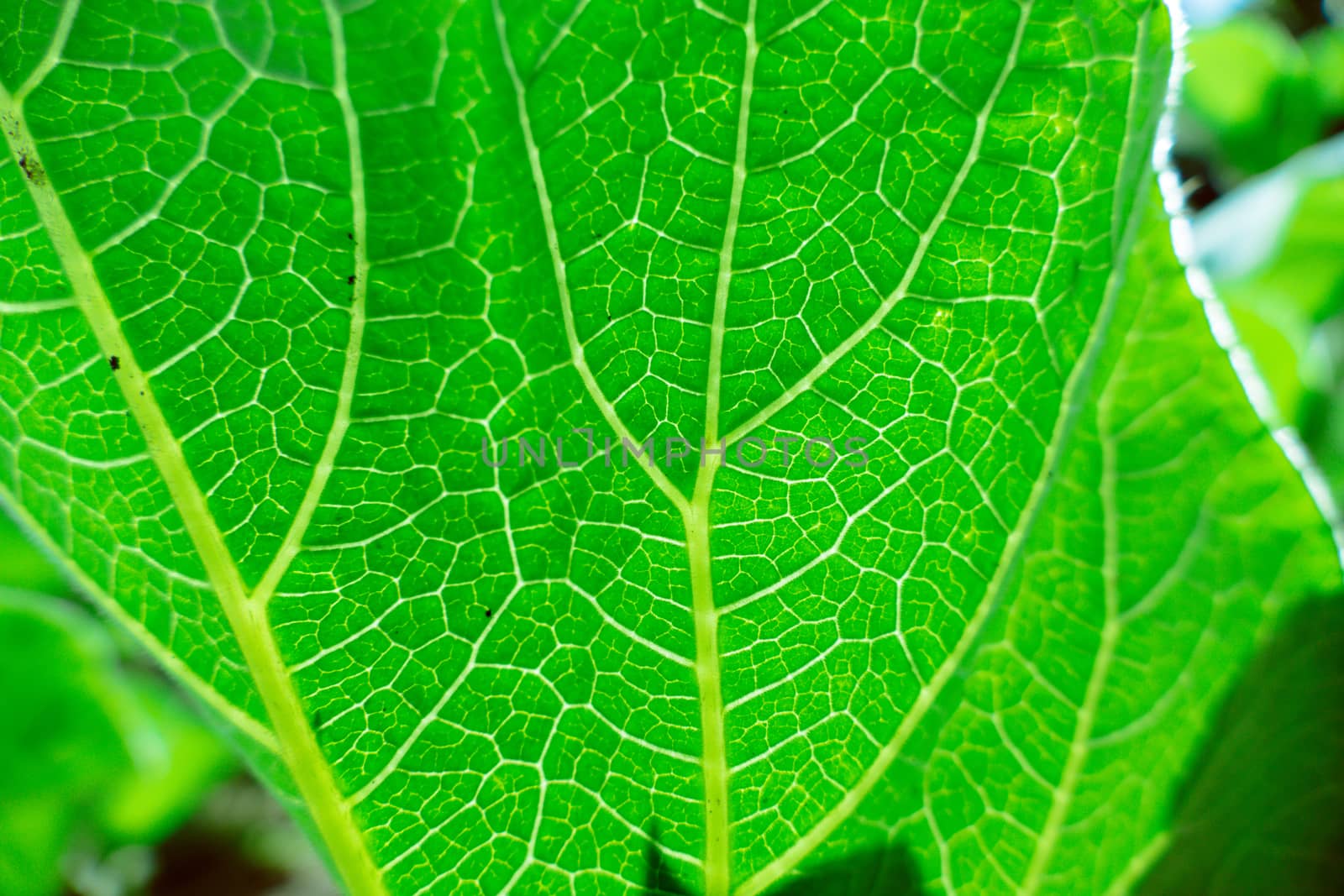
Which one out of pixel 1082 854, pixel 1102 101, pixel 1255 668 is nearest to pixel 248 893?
pixel 1082 854

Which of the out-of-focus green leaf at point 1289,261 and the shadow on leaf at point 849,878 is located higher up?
the out-of-focus green leaf at point 1289,261

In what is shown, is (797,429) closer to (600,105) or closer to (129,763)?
(600,105)

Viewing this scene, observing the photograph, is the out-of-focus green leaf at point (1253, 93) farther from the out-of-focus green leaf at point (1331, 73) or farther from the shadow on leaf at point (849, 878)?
the shadow on leaf at point (849, 878)

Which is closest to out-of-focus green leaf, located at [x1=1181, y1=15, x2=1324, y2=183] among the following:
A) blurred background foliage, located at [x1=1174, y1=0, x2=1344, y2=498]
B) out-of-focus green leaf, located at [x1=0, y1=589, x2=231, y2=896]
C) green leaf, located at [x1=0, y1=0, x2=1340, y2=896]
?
blurred background foliage, located at [x1=1174, y1=0, x2=1344, y2=498]

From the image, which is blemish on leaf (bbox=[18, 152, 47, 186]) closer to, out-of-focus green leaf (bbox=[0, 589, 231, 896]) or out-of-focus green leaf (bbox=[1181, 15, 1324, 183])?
out-of-focus green leaf (bbox=[0, 589, 231, 896])

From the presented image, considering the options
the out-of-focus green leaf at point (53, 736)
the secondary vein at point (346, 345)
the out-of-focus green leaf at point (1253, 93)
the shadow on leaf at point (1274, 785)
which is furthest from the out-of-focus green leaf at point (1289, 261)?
the out-of-focus green leaf at point (53, 736)
